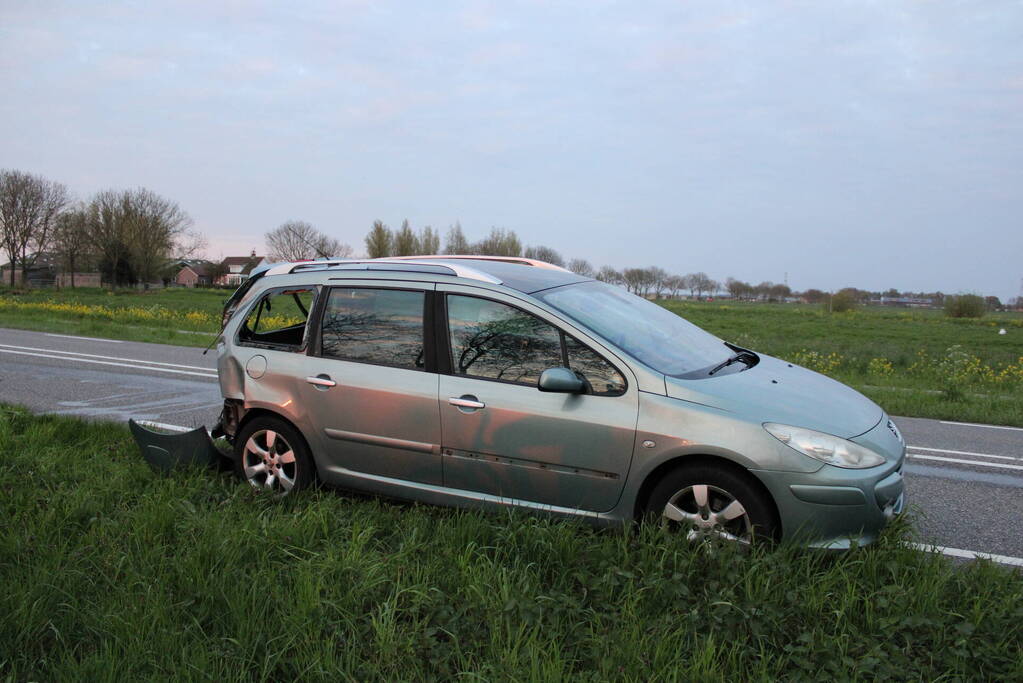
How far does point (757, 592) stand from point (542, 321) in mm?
1790

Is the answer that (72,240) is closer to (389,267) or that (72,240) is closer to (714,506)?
(389,267)

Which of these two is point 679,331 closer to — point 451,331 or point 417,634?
point 451,331

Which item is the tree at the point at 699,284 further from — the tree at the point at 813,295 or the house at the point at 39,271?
the house at the point at 39,271

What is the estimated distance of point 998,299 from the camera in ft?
195

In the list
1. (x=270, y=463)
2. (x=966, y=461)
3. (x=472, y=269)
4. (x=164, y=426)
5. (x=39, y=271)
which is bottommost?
(x=966, y=461)

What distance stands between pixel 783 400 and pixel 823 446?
369 mm

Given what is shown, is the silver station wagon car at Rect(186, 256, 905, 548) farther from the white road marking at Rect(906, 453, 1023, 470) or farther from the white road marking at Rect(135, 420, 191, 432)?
the white road marking at Rect(906, 453, 1023, 470)

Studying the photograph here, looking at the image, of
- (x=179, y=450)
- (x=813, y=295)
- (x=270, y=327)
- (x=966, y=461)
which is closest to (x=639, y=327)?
(x=270, y=327)

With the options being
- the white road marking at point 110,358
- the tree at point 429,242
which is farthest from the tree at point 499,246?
the white road marking at point 110,358

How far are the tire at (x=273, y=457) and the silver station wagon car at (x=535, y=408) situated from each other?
1cm

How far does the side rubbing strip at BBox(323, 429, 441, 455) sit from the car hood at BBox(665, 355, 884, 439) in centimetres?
142

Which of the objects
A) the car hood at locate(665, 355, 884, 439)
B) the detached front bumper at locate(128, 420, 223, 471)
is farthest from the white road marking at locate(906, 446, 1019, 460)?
the detached front bumper at locate(128, 420, 223, 471)

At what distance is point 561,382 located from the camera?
12.3ft

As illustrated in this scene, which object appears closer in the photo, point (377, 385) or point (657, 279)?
point (377, 385)
